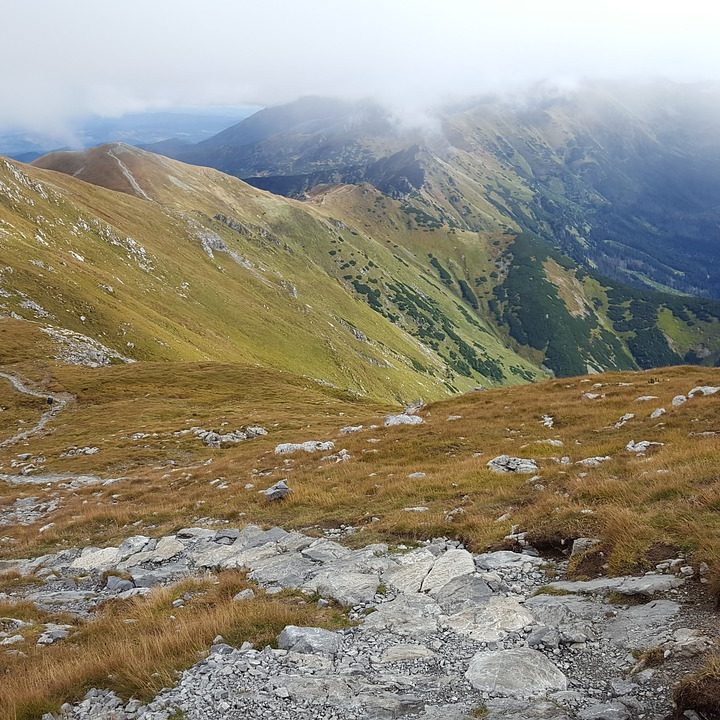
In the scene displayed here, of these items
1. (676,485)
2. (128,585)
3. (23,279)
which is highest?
(23,279)

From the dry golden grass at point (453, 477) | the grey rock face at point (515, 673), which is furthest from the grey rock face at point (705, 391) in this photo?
the grey rock face at point (515, 673)

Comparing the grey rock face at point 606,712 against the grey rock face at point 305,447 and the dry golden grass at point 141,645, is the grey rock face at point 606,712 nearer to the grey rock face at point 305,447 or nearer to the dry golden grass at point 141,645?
the dry golden grass at point 141,645

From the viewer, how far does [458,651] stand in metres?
8.28

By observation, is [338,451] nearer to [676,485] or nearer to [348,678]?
[676,485]

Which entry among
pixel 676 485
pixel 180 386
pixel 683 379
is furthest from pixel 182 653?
pixel 180 386

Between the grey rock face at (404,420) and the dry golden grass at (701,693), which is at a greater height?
the dry golden grass at (701,693)

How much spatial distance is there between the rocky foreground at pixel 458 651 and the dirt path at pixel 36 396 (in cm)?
4871

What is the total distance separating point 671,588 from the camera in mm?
8617

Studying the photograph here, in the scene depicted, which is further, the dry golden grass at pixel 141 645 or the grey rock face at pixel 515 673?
the dry golden grass at pixel 141 645

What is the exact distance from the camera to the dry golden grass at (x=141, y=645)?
7648 mm

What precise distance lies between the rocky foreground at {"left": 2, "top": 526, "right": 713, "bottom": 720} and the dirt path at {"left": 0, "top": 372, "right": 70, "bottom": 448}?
1918 inches

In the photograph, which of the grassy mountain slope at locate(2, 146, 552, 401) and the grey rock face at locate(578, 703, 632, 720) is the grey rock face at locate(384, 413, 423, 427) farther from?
the grassy mountain slope at locate(2, 146, 552, 401)

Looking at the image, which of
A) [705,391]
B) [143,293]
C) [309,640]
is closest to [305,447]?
[705,391]

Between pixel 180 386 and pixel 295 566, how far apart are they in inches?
2527
